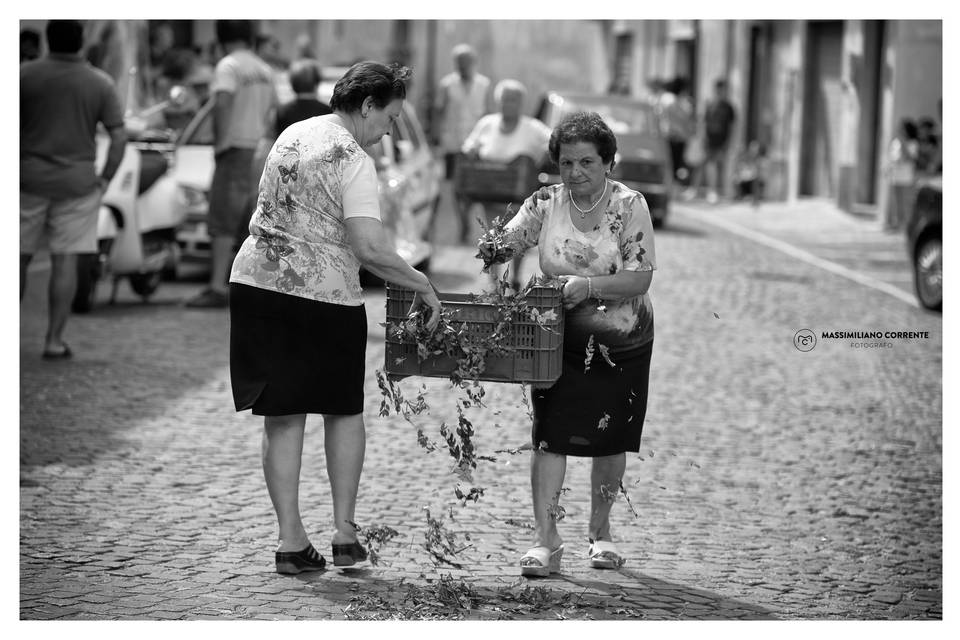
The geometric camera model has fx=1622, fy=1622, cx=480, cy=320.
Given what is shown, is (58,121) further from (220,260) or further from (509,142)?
(509,142)

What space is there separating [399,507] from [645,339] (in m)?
1.46

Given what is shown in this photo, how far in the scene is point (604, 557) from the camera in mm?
5852

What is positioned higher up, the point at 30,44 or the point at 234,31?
the point at 234,31

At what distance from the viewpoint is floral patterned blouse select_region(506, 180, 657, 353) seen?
5.55 m

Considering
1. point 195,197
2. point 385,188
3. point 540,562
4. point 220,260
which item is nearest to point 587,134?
point 540,562

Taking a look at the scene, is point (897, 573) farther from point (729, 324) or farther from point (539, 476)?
point (729, 324)

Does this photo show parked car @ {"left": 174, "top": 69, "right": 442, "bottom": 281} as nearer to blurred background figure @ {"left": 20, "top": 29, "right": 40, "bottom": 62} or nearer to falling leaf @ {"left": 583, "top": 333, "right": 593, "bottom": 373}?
blurred background figure @ {"left": 20, "top": 29, "right": 40, "bottom": 62}

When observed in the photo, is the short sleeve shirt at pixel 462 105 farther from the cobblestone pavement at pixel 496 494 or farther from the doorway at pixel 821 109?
the doorway at pixel 821 109

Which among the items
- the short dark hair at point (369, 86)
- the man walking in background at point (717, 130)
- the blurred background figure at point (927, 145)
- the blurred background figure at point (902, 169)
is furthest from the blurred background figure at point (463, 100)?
the short dark hair at point (369, 86)

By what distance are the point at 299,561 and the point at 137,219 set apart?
6.78 m

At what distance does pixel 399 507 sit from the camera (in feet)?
21.8

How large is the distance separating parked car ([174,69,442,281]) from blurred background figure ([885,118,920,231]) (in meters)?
7.10

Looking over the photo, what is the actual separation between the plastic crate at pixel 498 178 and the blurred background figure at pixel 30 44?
158 inches
